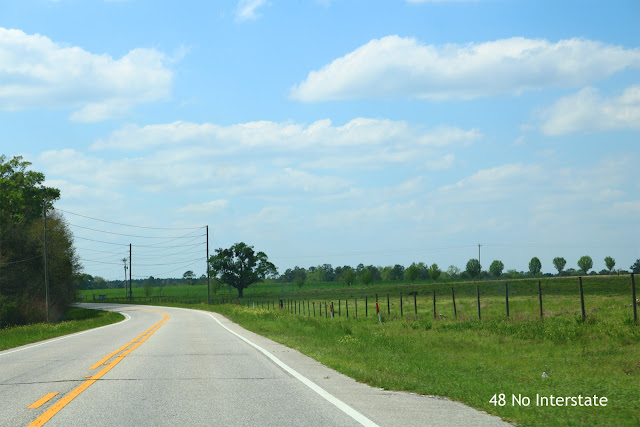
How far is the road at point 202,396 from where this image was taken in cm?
768

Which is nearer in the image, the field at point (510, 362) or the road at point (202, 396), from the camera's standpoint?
the road at point (202, 396)

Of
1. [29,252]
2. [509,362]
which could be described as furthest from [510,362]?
[29,252]

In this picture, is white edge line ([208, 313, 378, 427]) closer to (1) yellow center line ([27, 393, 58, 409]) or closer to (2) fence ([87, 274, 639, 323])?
(1) yellow center line ([27, 393, 58, 409])

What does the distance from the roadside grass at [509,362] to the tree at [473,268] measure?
16310cm

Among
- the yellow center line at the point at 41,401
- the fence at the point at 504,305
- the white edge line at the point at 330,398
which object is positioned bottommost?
the fence at the point at 504,305

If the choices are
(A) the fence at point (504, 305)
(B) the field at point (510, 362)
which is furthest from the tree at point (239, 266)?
(B) the field at point (510, 362)

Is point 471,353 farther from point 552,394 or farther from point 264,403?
point 264,403

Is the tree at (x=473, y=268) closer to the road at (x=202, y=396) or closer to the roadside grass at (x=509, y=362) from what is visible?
the roadside grass at (x=509, y=362)

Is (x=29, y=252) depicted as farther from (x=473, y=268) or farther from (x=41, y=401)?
(x=473, y=268)

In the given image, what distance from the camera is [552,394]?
30.8 ft

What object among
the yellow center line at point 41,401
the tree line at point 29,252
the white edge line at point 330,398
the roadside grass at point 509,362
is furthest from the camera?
the tree line at point 29,252

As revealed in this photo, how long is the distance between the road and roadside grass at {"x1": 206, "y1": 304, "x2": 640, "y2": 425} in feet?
2.34

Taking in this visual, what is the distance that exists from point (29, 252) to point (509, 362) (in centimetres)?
6249

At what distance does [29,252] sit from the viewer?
220 feet
